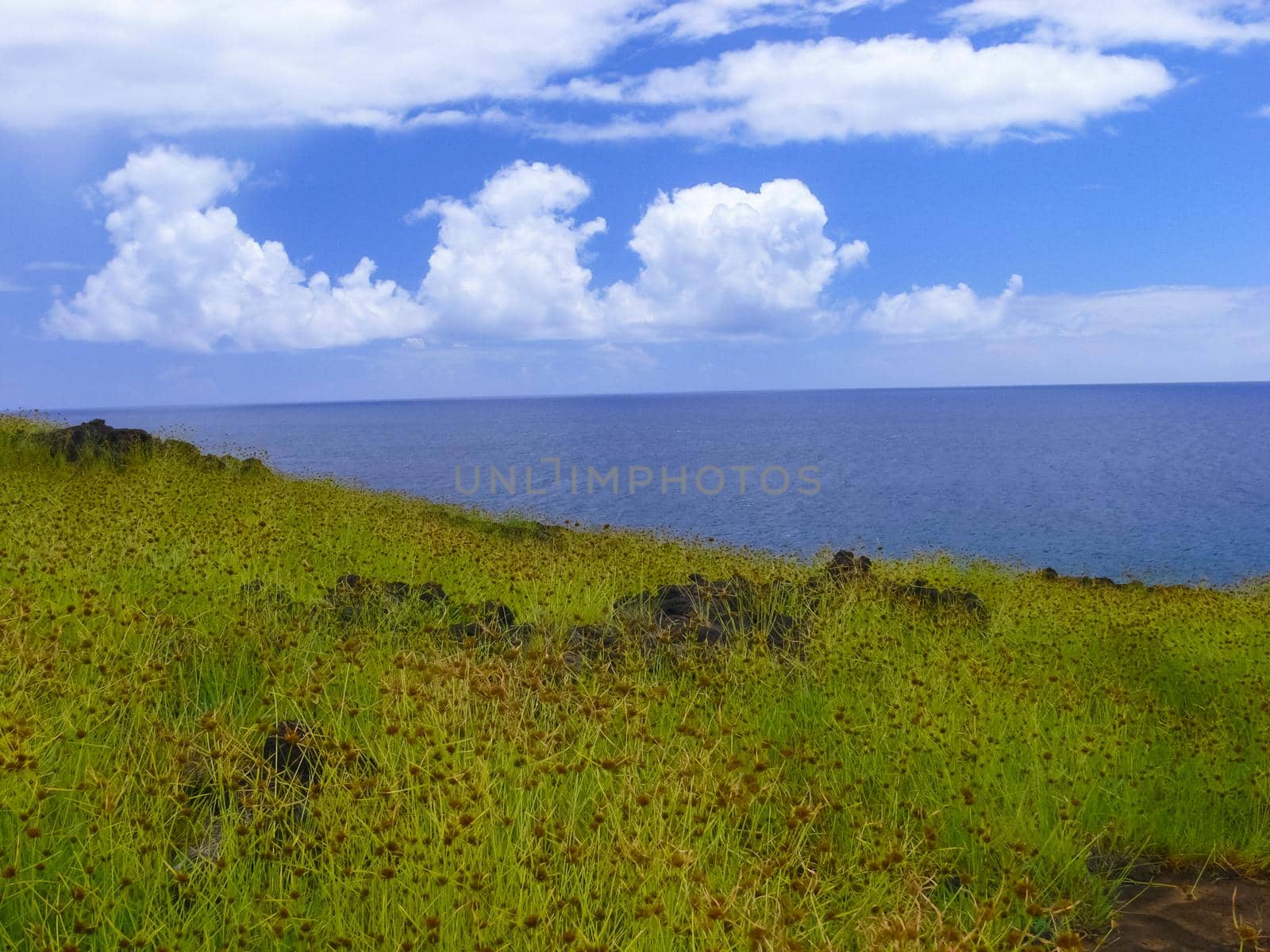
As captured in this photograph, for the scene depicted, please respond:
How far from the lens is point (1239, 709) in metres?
8.25

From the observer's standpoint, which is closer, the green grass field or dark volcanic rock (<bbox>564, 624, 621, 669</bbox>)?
the green grass field

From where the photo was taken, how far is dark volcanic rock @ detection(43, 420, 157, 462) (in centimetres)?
1753

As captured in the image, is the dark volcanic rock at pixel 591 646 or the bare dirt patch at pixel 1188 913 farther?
the dark volcanic rock at pixel 591 646

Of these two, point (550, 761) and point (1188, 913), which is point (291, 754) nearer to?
point (550, 761)

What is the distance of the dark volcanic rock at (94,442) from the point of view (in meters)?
17.5

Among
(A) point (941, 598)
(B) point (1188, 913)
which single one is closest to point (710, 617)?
(A) point (941, 598)

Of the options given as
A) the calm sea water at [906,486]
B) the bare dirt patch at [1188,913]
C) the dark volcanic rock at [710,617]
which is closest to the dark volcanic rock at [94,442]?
the calm sea water at [906,486]

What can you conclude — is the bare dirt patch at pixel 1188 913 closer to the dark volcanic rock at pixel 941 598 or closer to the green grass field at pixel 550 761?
the green grass field at pixel 550 761

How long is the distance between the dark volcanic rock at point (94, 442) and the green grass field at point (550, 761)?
321 inches

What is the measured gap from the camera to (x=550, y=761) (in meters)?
4.28


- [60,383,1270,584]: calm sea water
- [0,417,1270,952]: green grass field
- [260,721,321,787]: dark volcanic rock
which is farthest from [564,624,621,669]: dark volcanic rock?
[60,383,1270,584]: calm sea water

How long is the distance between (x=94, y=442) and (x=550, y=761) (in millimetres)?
17217

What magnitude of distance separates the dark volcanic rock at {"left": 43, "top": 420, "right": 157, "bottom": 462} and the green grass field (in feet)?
26.7

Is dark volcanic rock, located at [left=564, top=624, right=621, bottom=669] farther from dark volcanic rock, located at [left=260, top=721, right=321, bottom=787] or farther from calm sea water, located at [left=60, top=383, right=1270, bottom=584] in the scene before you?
calm sea water, located at [left=60, top=383, right=1270, bottom=584]
